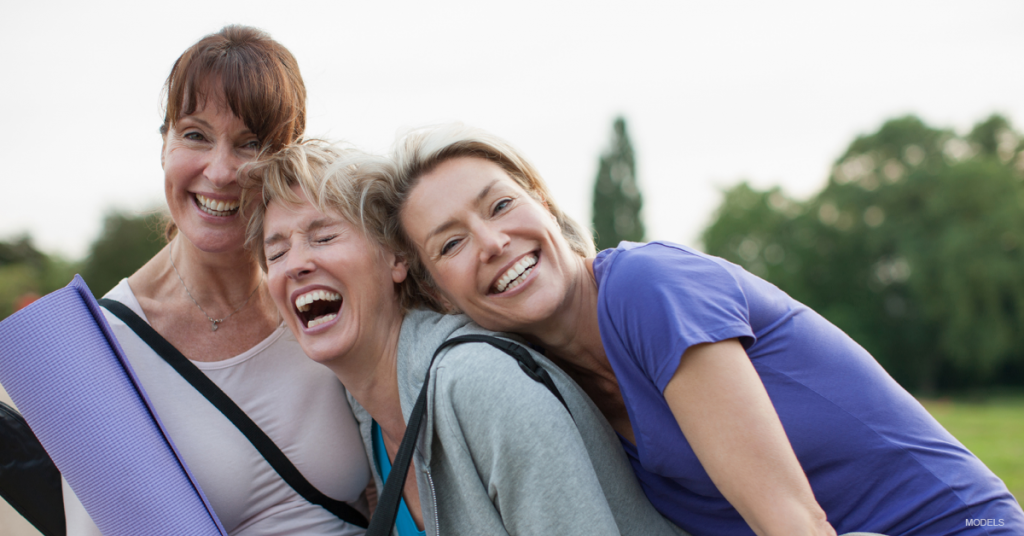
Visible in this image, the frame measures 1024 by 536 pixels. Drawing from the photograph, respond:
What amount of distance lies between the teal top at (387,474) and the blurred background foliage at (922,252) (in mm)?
38128

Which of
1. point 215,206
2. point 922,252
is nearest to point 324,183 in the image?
point 215,206

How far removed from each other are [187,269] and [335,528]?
1460mm

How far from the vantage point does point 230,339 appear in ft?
10.5

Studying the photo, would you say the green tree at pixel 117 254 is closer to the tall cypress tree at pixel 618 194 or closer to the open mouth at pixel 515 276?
the tall cypress tree at pixel 618 194

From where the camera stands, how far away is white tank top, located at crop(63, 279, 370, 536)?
9.40 feet

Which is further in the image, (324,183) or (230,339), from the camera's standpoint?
(230,339)

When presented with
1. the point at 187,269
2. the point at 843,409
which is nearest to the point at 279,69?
the point at 187,269

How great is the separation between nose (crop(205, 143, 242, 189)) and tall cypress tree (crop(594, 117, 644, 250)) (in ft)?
120

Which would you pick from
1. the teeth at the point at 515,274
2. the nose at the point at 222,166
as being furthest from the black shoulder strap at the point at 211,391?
the teeth at the point at 515,274

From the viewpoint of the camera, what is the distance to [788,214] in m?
46.4

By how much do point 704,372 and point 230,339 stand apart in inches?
89.9

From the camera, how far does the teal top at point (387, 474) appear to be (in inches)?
112

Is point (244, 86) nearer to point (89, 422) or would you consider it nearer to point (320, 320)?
Answer: point (320, 320)

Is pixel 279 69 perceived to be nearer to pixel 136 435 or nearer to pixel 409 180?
pixel 409 180
